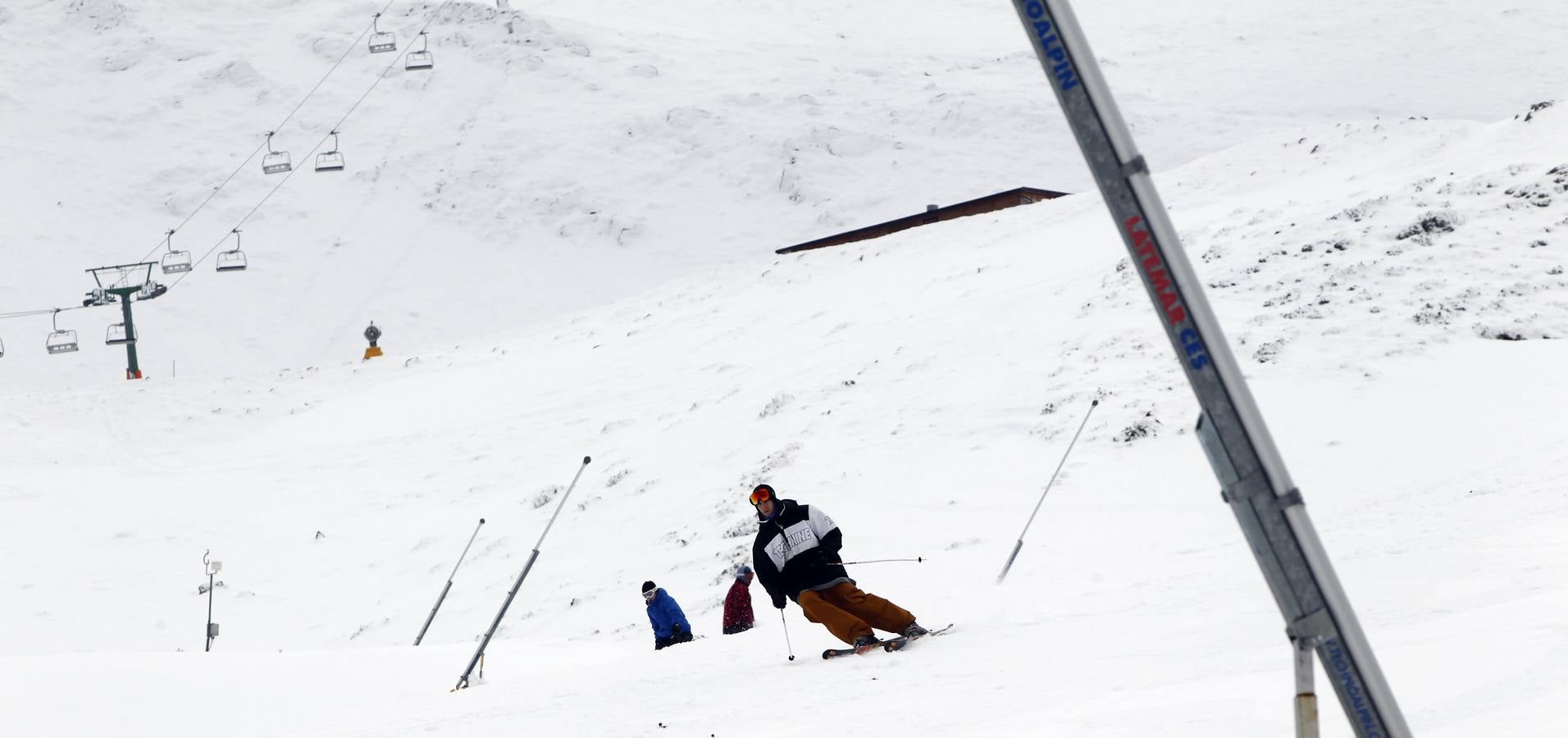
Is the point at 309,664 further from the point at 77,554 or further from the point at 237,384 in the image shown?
the point at 237,384

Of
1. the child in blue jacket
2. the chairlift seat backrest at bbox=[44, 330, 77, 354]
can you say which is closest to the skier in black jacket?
the child in blue jacket

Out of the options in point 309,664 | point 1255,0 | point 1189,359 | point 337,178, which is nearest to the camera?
point 1189,359

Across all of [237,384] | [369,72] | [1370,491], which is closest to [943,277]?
[1370,491]

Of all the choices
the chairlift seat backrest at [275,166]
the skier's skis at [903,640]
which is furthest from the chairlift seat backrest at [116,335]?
the skier's skis at [903,640]

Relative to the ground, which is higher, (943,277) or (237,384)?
(237,384)

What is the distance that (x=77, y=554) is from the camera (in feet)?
71.4

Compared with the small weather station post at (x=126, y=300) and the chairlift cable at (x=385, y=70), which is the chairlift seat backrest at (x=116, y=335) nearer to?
the small weather station post at (x=126, y=300)

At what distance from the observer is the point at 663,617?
39.8ft

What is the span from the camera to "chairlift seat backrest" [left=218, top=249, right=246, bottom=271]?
40969mm

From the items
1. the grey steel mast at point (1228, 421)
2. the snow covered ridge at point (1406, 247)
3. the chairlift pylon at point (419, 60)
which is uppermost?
the grey steel mast at point (1228, 421)

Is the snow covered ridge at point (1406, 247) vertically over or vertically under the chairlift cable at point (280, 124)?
under

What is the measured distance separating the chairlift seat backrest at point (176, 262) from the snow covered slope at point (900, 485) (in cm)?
722

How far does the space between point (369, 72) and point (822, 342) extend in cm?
4166

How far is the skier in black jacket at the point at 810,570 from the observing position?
367 inches
